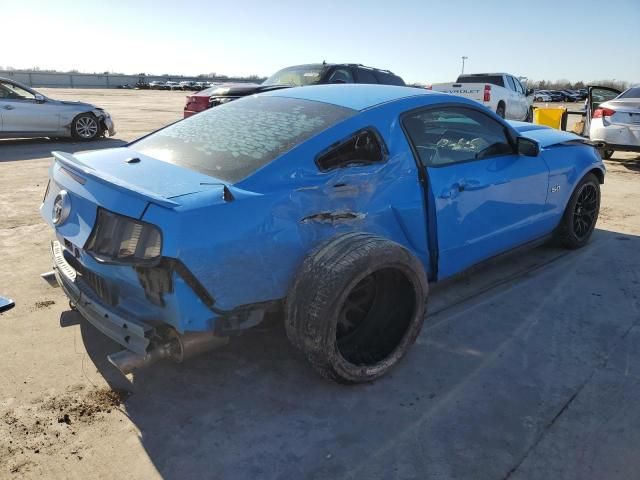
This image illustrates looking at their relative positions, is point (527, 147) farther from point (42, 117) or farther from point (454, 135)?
point (42, 117)

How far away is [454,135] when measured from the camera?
372cm

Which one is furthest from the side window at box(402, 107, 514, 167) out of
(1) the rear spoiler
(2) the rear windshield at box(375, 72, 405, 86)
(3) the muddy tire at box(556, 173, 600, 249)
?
(2) the rear windshield at box(375, 72, 405, 86)

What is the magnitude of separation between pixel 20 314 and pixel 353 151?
2.49 metres

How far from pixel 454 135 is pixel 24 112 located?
9783mm

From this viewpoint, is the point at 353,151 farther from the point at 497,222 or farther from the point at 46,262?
the point at 46,262

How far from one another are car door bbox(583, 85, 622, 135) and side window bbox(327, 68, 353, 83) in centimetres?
480

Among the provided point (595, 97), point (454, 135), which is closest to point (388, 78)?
point (595, 97)

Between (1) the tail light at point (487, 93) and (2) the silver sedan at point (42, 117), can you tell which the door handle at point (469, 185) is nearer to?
(2) the silver sedan at point (42, 117)

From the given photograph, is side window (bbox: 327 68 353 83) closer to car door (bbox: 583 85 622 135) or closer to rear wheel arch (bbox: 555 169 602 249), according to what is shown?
car door (bbox: 583 85 622 135)

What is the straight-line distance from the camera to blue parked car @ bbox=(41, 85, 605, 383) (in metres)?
2.33

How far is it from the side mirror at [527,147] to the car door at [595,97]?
7.63 m

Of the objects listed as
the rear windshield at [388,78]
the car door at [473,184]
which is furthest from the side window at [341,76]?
the car door at [473,184]

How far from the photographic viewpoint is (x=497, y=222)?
375 centimetres

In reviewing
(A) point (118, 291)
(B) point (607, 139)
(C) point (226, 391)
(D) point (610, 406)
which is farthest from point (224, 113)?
(B) point (607, 139)
